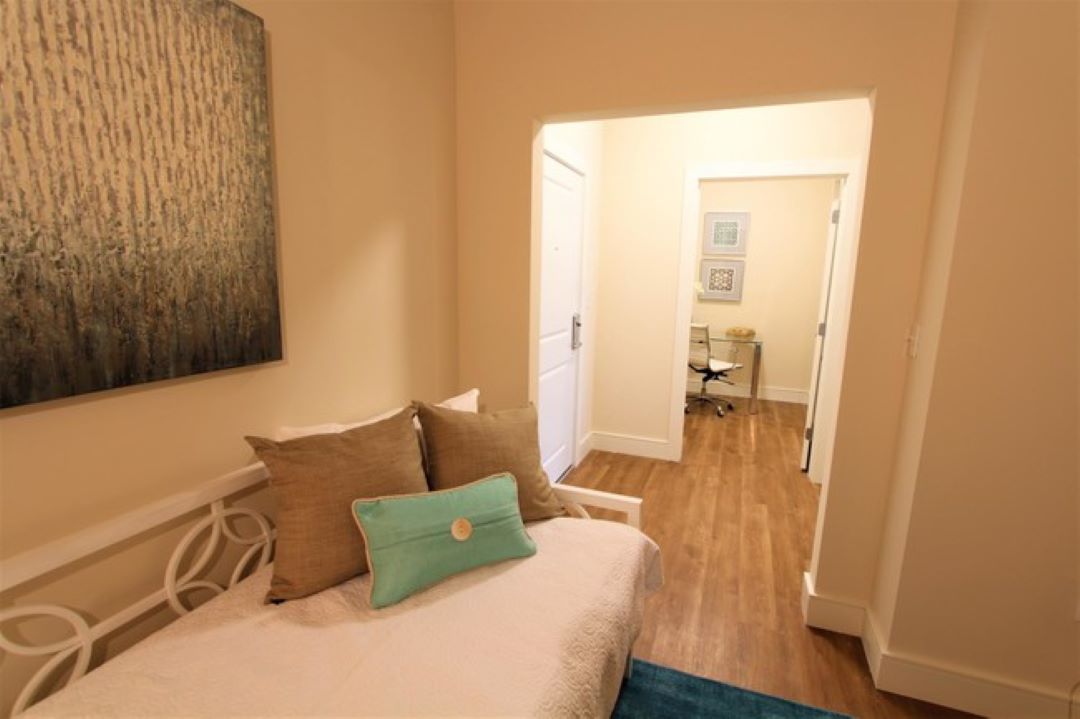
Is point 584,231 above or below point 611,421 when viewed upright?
above

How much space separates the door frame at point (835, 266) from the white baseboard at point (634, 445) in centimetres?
5

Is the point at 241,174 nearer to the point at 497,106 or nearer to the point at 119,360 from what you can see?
the point at 119,360

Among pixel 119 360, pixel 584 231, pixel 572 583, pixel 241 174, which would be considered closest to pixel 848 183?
pixel 584 231

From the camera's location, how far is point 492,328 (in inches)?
92.9

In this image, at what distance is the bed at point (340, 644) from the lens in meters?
0.99

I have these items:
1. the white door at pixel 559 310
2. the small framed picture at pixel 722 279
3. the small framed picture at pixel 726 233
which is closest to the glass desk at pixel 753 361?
the small framed picture at pixel 722 279

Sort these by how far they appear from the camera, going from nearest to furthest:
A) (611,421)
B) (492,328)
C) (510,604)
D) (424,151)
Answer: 1. (510,604)
2. (424,151)
3. (492,328)
4. (611,421)

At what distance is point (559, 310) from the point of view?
307 centimetres

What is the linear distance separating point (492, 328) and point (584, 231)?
1.35 meters

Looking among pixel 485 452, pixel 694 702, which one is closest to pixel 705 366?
pixel 694 702

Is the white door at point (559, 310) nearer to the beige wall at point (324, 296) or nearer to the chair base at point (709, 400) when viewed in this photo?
the beige wall at point (324, 296)

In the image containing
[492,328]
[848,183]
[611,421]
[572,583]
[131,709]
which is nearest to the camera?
[131,709]

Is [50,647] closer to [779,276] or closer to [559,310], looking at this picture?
[559,310]

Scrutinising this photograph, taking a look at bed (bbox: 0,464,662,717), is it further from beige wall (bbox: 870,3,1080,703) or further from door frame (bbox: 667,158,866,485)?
door frame (bbox: 667,158,866,485)
